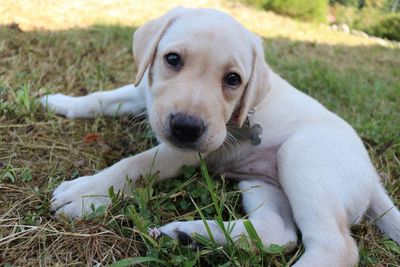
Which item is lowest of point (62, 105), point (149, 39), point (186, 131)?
point (62, 105)

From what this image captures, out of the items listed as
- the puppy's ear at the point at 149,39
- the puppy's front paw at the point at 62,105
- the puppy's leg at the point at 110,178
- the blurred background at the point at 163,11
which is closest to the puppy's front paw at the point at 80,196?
the puppy's leg at the point at 110,178

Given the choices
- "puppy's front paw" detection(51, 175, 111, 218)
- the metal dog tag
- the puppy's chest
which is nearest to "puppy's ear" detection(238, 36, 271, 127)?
the metal dog tag

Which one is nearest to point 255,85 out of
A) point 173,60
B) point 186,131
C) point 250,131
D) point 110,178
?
point 250,131

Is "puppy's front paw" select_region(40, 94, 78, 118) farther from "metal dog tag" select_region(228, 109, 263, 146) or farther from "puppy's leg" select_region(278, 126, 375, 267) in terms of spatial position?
"puppy's leg" select_region(278, 126, 375, 267)

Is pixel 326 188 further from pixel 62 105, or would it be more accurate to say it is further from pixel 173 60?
pixel 62 105

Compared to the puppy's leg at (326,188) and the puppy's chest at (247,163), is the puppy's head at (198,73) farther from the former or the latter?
the puppy's leg at (326,188)

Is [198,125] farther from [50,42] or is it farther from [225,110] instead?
[50,42]
